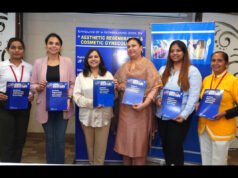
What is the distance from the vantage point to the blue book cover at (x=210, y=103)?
254cm

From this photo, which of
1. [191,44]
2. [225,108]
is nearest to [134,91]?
[225,108]

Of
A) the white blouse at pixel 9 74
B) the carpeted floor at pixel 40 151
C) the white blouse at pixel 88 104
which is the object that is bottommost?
the carpeted floor at pixel 40 151

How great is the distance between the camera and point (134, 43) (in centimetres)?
293

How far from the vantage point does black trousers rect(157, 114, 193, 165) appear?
2697 mm

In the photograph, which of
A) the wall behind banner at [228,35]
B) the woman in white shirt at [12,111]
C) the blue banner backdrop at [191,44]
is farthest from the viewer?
the wall behind banner at [228,35]

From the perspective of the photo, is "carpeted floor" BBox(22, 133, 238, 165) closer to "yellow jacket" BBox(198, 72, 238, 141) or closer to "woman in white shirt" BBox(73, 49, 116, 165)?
"woman in white shirt" BBox(73, 49, 116, 165)

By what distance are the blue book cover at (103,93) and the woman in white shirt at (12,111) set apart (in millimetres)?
661

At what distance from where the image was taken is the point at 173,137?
8.86 ft

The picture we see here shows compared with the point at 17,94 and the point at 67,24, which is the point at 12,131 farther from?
the point at 67,24

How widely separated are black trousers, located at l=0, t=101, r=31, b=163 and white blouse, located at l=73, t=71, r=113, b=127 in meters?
0.54

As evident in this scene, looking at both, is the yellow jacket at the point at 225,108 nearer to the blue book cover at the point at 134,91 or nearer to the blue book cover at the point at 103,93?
the blue book cover at the point at 134,91

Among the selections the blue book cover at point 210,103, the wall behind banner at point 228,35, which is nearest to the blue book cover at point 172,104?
the blue book cover at point 210,103

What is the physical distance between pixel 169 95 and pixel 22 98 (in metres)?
1.43
